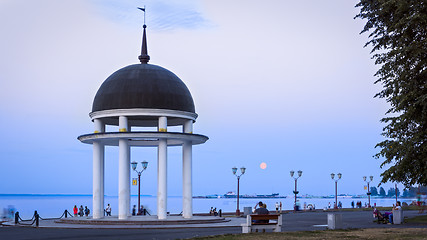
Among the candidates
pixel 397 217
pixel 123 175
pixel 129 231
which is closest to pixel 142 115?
pixel 123 175

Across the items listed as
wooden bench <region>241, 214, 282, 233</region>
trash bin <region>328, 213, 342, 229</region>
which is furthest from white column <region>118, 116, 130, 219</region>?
trash bin <region>328, 213, 342, 229</region>

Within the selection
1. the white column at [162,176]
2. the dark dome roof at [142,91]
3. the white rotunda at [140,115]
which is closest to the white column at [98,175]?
the white rotunda at [140,115]

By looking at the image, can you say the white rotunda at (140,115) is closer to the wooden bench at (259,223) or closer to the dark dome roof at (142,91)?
the dark dome roof at (142,91)

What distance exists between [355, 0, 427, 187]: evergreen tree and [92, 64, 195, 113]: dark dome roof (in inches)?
785

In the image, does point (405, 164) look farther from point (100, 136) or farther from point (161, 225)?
point (100, 136)

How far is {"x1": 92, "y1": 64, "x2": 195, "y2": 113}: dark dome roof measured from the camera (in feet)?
150

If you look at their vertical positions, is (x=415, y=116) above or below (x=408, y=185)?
above

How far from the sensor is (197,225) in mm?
41156

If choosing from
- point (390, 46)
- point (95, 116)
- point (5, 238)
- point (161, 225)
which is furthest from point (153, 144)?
point (390, 46)

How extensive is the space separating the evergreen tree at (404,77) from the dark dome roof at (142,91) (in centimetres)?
1994

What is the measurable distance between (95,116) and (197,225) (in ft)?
44.3

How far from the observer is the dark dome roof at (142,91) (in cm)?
4575

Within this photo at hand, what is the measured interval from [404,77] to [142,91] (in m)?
23.5

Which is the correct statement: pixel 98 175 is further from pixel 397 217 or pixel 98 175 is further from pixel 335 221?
pixel 397 217
